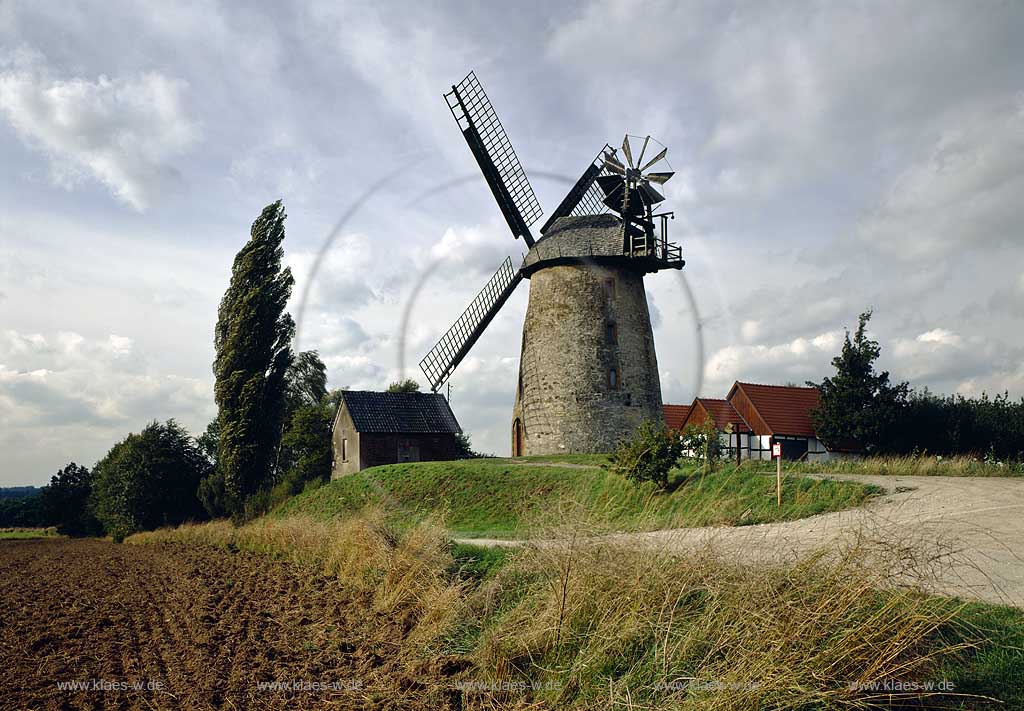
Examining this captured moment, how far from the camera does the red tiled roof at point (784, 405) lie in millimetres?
37362

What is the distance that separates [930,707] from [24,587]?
1543 cm

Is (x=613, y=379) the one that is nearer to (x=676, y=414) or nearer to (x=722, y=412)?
(x=722, y=412)

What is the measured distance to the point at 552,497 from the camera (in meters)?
17.6

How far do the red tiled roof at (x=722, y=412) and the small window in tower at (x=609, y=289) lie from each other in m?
13.5

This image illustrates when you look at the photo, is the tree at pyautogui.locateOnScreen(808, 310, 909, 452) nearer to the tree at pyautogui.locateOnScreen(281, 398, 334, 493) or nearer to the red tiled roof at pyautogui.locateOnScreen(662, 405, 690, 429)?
the red tiled roof at pyautogui.locateOnScreen(662, 405, 690, 429)

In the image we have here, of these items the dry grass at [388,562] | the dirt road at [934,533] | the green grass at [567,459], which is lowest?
the dry grass at [388,562]

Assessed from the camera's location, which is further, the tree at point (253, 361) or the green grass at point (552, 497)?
the tree at point (253, 361)

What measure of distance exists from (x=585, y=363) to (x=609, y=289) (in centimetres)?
285

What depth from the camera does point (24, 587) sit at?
→ 574 inches

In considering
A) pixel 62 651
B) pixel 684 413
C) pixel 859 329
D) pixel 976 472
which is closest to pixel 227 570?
pixel 62 651

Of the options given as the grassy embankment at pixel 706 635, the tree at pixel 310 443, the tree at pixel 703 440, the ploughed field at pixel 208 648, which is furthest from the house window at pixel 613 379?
the grassy embankment at pixel 706 635

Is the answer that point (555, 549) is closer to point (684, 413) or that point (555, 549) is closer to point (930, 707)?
point (930, 707)

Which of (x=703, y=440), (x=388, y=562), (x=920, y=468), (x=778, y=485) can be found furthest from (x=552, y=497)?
(x=920, y=468)

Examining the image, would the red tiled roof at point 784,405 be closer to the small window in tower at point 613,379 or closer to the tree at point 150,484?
the small window in tower at point 613,379
